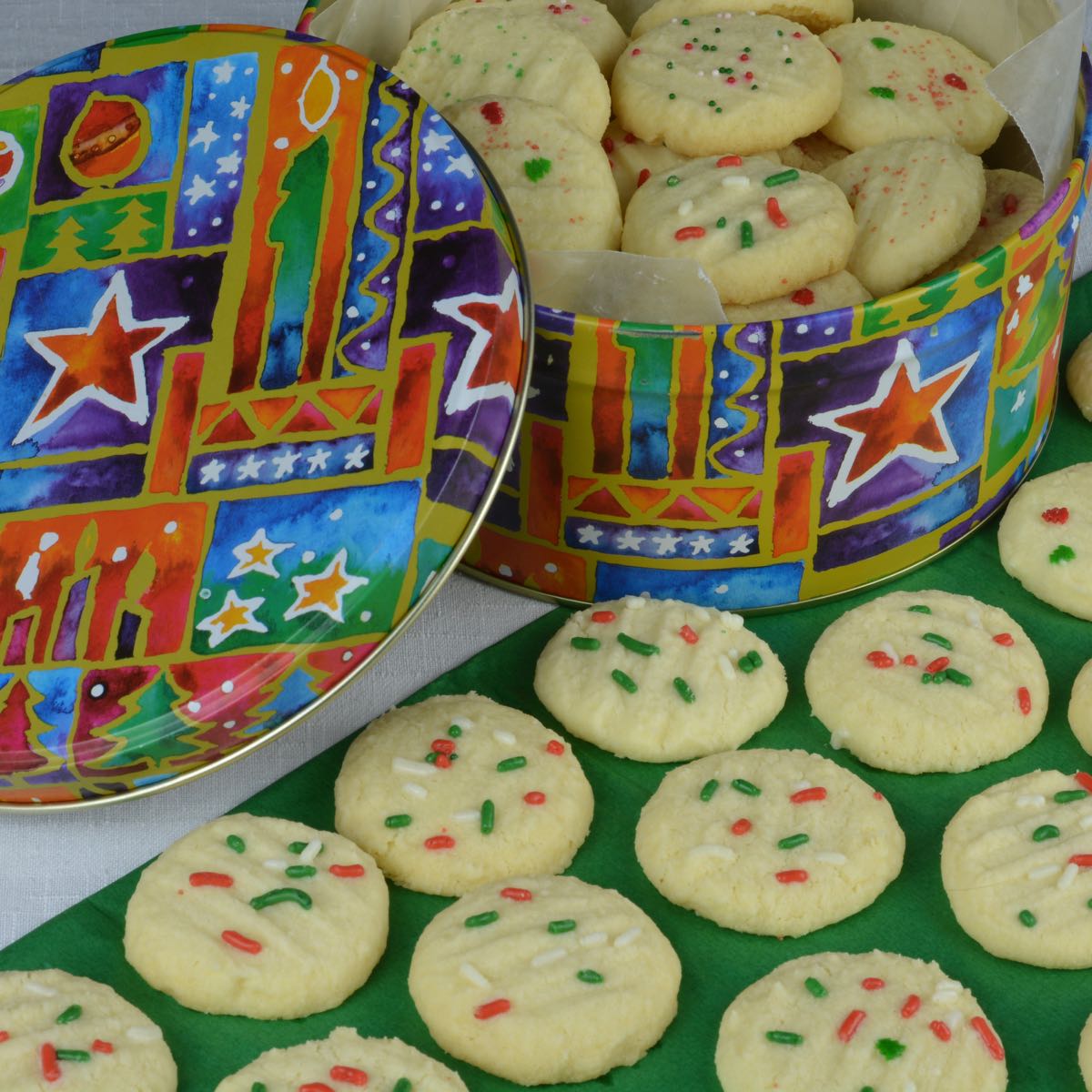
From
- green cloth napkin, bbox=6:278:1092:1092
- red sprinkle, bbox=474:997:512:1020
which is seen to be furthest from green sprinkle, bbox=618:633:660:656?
red sprinkle, bbox=474:997:512:1020

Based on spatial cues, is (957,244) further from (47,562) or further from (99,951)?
(99,951)

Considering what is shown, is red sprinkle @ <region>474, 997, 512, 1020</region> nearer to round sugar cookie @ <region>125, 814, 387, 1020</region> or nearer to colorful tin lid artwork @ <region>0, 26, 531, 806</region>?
round sugar cookie @ <region>125, 814, 387, 1020</region>

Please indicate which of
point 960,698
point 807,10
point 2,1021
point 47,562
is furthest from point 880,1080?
point 807,10

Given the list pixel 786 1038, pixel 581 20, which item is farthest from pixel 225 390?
pixel 786 1038

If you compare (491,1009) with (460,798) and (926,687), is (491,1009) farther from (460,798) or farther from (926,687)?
(926,687)

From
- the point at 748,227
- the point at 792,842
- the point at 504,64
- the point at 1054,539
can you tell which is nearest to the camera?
the point at 792,842

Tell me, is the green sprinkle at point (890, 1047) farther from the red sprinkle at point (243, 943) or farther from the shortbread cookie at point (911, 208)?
the shortbread cookie at point (911, 208)

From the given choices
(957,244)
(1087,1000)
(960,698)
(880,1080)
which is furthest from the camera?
(957,244)
